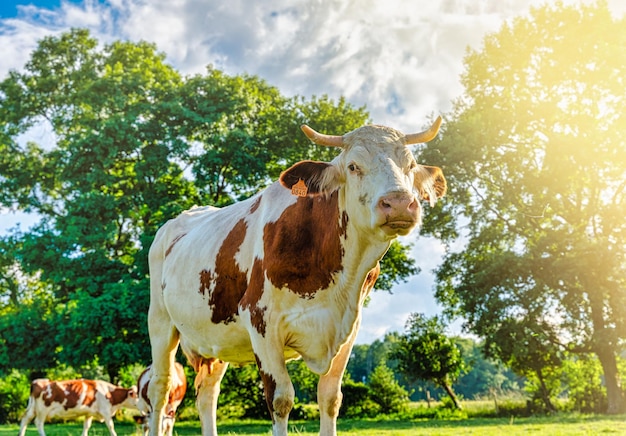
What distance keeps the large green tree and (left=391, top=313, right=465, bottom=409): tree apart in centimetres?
458

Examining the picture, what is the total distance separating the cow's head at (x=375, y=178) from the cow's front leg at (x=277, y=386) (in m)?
1.11


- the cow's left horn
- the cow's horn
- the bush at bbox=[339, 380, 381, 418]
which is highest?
the cow's left horn

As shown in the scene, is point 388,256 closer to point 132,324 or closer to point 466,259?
point 466,259

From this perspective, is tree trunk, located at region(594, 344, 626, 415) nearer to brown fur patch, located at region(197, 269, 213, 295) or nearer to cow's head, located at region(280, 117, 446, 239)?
brown fur patch, located at region(197, 269, 213, 295)

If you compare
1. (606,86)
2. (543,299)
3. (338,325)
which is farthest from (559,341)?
(338,325)

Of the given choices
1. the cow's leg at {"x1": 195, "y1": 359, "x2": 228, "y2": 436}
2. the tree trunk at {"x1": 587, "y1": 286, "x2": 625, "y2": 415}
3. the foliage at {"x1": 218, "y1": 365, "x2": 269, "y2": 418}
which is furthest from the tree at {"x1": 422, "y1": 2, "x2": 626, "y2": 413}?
the cow's leg at {"x1": 195, "y1": 359, "x2": 228, "y2": 436}

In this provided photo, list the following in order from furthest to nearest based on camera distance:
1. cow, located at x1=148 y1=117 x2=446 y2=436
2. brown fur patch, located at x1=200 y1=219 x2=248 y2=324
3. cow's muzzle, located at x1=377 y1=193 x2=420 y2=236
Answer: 1. brown fur patch, located at x1=200 y1=219 x2=248 y2=324
2. cow, located at x1=148 y1=117 x2=446 y2=436
3. cow's muzzle, located at x1=377 y1=193 x2=420 y2=236

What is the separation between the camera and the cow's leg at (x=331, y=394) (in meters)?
4.80

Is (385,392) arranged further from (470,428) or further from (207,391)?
(207,391)

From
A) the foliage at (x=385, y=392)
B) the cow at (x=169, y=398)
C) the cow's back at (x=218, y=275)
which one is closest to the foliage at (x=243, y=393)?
the foliage at (x=385, y=392)

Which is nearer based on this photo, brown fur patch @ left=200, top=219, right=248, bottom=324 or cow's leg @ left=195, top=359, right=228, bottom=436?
brown fur patch @ left=200, top=219, right=248, bottom=324

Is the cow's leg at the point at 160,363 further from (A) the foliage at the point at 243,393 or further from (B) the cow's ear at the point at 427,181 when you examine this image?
(A) the foliage at the point at 243,393

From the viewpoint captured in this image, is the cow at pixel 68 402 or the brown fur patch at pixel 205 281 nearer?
the brown fur patch at pixel 205 281

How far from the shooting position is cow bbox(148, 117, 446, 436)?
13.6ft
